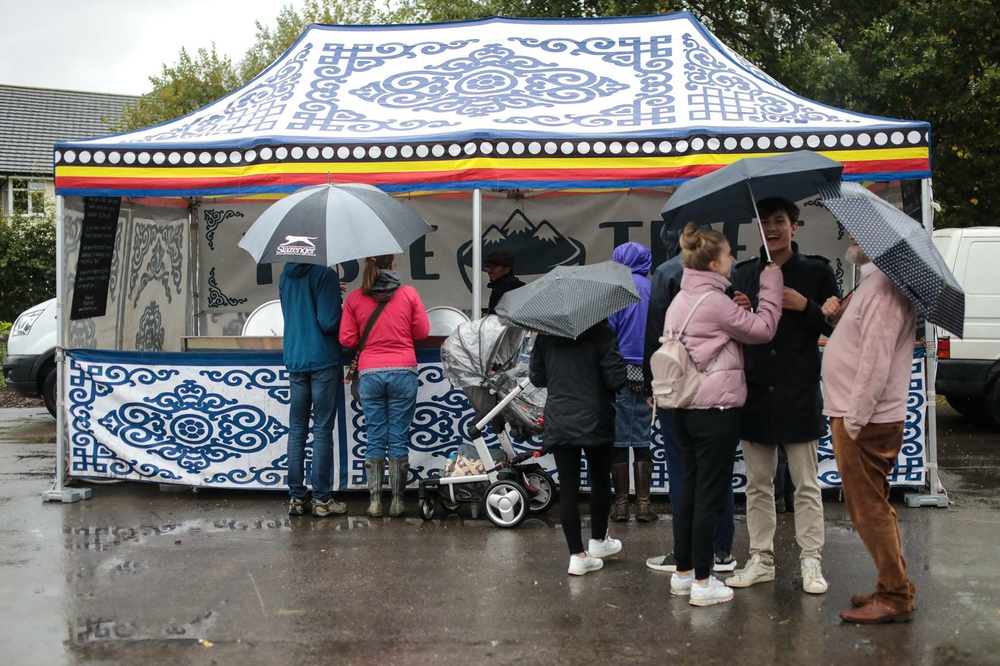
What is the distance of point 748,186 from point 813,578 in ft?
6.51

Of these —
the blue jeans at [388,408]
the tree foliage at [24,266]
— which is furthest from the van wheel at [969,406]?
the tree foliage at [24,266]

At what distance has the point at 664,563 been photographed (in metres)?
5.70

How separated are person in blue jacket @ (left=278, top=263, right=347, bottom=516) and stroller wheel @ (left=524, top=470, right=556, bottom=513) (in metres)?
1.30

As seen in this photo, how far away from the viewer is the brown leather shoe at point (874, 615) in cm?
475

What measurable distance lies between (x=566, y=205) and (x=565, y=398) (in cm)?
524

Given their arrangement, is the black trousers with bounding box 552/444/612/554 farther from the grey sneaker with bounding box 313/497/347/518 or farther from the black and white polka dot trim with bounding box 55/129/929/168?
the black and white polka dot trim with bounding box 55/129/929/168

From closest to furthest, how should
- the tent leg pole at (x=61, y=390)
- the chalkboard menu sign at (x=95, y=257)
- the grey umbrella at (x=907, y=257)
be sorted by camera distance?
the grey umbrella at (x=907, y=257), the tent leg pole at (x=61, y=390), the chalkboard menu sign at (x=95, y=257)

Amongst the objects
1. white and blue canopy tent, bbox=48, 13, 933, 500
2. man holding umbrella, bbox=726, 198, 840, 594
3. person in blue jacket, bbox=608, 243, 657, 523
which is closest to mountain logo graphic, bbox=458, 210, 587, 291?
white and blue canopy tent, bbox=48, 13, 933, 500

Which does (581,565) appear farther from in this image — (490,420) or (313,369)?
(313,369)

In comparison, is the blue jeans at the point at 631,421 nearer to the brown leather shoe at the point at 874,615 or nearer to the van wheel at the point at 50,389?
the brown leather shoe at the point at 874,615

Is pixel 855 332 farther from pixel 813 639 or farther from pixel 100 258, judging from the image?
pixel 100 258

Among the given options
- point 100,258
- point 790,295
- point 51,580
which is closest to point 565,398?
point 790,295

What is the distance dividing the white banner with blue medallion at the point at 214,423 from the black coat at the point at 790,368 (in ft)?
7.51

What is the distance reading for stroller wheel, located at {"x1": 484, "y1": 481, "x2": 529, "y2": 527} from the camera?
21.9ft
